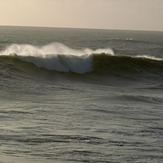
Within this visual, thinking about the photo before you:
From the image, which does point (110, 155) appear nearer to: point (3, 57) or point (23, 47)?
point (3, 57)

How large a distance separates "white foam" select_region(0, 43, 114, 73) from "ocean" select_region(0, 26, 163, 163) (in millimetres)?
52

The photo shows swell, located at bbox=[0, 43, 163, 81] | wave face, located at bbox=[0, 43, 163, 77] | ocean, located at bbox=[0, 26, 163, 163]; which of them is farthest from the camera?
wave face, located at bbox=[0, 43, 163, 77]

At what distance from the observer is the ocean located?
391 inches

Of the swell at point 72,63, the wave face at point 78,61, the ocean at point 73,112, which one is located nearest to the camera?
the ocean at point 73,112

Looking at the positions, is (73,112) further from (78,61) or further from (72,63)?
(78,61)

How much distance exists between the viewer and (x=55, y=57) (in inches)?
1141

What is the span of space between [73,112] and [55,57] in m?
14.8

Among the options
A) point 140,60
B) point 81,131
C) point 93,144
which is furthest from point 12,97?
point 140,60

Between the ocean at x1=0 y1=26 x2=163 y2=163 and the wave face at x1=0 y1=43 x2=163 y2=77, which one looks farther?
the wave face at x1=0 y1=43 x2=163 y2=77

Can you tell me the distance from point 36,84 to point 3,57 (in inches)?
215

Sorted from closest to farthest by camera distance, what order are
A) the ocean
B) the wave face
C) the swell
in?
the ocean → the swell → the wave face

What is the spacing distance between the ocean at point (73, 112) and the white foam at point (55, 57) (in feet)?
Answer: 0.17

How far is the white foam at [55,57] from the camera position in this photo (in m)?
27.6

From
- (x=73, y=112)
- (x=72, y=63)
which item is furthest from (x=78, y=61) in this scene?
(x=73, y=112)
